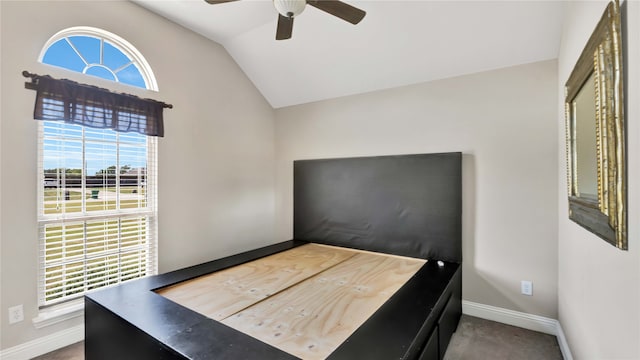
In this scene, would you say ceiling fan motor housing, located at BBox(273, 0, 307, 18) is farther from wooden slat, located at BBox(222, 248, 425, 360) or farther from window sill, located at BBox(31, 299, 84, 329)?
window sill, located at BBox(31, 299, 84, 329)

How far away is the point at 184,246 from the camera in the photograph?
3.22 metres

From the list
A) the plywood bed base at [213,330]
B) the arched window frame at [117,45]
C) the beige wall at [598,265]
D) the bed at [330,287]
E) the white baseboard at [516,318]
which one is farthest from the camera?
the white baseboard at [516,318]

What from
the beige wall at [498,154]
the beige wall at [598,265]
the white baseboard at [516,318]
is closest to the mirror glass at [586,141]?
the beige wall at [598,265]

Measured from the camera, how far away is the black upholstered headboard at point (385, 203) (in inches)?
119

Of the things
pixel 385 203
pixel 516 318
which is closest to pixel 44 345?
pixel 385 203

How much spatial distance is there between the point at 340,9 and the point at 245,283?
216cm

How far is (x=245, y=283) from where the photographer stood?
7.73 feet

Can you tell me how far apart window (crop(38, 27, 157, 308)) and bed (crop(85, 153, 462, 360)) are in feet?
2.18

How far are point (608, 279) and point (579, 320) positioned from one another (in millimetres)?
775

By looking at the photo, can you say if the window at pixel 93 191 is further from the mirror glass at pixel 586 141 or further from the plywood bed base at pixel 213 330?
the mirror glass at pixel 586 141

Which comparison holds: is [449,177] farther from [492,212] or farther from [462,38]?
[462,38]

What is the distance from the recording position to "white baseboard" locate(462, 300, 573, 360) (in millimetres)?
2545

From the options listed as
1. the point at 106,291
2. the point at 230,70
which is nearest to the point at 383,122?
the point at 230,70

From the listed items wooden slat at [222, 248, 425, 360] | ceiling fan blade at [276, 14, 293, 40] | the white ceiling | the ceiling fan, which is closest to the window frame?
the white ceiling
